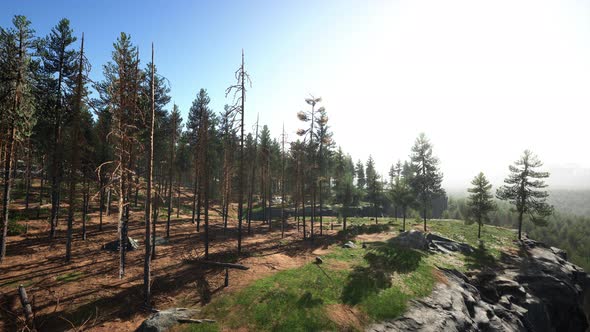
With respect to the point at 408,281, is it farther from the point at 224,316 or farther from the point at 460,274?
the point at 224,316

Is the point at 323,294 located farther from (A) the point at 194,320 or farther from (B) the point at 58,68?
(B) the point at 58,68

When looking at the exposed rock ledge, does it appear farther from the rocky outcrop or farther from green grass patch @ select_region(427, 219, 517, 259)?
green grass patch @ select_region(427, 219, 517, 259)

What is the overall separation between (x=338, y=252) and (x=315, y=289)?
9073 millimetres

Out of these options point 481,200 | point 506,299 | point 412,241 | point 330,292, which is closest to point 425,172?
point 481,200

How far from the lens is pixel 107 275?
15.9 m

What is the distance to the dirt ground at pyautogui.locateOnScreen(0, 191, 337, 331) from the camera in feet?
38.1

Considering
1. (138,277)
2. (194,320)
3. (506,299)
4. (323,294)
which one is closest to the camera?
(194,320)

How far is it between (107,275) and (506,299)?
2968 centimetres

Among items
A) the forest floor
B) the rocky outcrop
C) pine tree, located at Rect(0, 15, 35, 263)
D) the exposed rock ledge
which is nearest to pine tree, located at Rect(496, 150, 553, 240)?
the exposed rock ledge

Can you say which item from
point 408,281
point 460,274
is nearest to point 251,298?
point 408,281

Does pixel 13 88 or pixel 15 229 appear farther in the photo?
pixel 15 229

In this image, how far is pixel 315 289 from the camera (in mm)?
15391

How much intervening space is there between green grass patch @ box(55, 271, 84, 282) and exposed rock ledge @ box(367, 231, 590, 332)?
17494 millimetres

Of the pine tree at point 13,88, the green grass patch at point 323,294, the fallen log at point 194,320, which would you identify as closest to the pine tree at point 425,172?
the green grass patch at point 323,294
